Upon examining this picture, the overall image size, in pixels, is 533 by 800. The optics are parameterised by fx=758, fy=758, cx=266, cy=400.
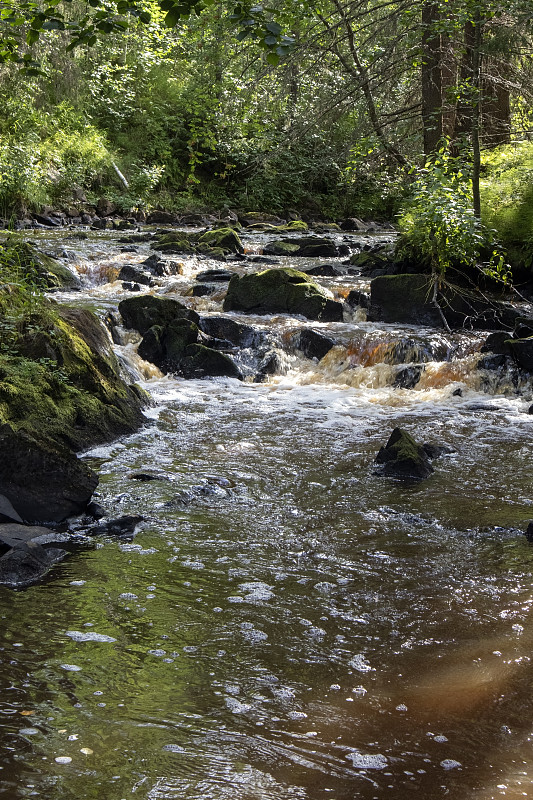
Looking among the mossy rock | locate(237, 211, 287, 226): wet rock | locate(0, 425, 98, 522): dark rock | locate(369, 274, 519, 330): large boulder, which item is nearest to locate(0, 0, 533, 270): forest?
locate(369, 274, 519, 330): large boulder

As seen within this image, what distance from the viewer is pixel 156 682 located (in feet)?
11.1

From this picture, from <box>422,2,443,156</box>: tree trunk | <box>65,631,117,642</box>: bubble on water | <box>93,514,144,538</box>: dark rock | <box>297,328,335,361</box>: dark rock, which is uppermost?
<box>422,2,443,156</box>: tree trunk

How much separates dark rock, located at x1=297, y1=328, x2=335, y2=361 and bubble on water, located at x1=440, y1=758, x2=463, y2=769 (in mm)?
8982

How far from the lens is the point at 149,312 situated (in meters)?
11.6

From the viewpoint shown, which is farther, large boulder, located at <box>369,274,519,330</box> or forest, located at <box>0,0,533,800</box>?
large boulder, located at <box>369,274,519,330</box>

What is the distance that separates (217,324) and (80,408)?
17.5 ft

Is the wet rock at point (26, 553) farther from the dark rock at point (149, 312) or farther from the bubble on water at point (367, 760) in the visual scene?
the dark rock at point (149, 312)

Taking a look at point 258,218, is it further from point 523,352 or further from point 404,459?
point 404,459

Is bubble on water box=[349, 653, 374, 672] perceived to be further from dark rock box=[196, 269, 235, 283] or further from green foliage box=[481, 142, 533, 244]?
dark rock box=[196, 269, 235, 283]

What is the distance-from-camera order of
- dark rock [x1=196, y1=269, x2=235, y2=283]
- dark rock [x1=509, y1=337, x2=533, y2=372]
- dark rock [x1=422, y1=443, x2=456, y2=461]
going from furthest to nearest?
dark rock [x1=196, y1=269, x2=235, y2=283], dark rock [x1=509, y1=337, x2=533, y2=372], dark rock [x1=422, y1=443, x2=456, y2=461]

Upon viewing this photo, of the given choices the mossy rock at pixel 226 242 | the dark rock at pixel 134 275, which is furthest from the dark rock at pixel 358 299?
the mossy rock at pixel 226 242

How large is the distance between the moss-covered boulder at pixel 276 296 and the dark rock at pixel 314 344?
148cm

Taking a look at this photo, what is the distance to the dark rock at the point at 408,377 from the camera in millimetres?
10648

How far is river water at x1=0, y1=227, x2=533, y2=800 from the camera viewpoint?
2828mm
